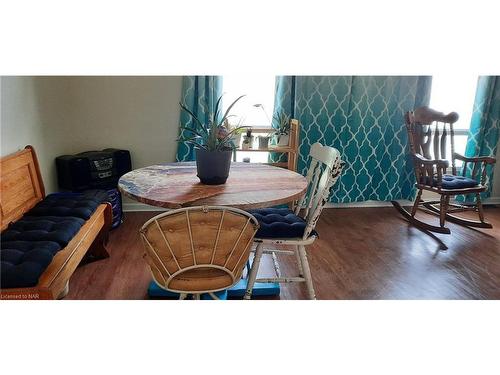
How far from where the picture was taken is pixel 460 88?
12.6ft

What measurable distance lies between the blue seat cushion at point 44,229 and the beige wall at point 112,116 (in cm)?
95

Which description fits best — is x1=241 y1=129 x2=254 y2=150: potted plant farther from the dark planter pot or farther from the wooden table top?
the dark planter pot

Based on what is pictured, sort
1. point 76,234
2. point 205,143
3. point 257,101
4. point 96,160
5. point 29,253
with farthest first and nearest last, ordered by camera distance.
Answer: point 257,101, point 96,160, point 76,234, point 205,143, point 29,253

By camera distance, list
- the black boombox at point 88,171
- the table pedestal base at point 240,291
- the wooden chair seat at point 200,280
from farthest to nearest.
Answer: the black boombox at point 88,171 < the table pedestal base at point 240,291 < the wooden chair seat at point 200,280

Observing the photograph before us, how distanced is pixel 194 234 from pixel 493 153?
3.77 meters

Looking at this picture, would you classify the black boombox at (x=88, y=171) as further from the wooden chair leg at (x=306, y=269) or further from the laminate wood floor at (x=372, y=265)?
the wooden chair leg at (x=306, y=269)

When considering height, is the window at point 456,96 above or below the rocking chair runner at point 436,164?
above

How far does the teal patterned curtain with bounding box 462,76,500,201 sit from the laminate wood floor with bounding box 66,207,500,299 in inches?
36.2

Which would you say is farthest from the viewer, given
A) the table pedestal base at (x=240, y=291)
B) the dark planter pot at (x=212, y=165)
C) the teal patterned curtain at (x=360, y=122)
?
the teal patterned curtain at (x=360, y=122)

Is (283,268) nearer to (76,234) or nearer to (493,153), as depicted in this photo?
(76,234)

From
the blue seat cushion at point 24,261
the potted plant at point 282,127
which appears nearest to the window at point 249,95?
the potted plant at point 282,127

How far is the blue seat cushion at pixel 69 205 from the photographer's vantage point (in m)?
2.17

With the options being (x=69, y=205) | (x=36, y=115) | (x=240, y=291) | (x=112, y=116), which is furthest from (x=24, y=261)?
(x=112, y=116)
